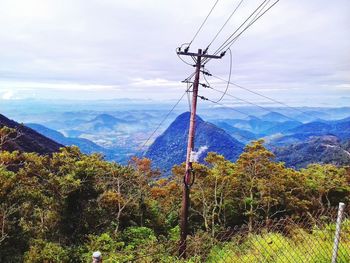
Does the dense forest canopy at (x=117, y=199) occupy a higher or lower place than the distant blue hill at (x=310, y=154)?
higher

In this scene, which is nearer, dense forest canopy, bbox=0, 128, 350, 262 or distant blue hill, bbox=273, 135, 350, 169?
dense forest canopy, bbox=0, 128, 350, 262

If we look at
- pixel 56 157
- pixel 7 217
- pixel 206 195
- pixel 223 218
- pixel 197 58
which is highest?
pixel 197 58

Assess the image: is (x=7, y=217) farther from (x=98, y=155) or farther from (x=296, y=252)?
(x=296, y=252)

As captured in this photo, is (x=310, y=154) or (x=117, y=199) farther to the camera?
(x=310, y=154)

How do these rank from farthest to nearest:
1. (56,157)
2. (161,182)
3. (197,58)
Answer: (161,182) → (56,157) → (197,58)

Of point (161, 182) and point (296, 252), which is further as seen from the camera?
point (161, 182)

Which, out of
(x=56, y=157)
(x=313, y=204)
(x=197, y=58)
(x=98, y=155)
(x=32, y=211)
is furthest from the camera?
(x=313, y=204)

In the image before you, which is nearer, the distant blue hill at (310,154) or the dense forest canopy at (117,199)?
the dense forest canopy at (117,199)

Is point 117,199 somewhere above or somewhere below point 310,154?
above

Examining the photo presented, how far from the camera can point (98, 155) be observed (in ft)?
84.0

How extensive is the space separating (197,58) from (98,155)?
1441cm

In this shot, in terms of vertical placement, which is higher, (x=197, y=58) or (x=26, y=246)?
(x=197, y=58)

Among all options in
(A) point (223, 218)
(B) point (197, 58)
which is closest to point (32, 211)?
(B) point (197, 58)

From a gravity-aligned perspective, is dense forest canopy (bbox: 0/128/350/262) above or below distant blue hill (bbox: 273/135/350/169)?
above
